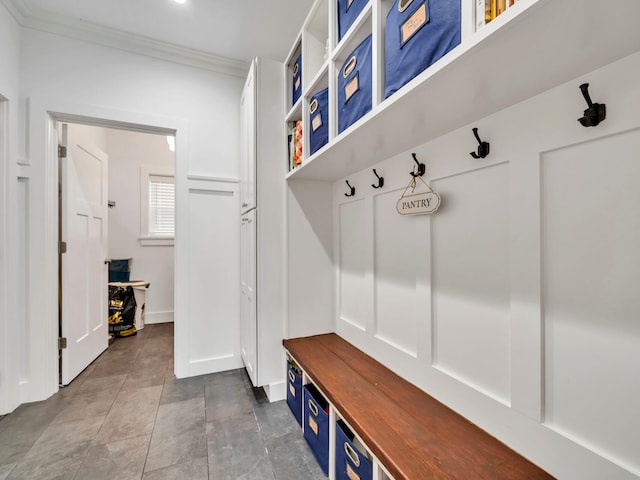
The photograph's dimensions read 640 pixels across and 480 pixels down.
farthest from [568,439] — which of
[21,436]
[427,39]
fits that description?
[21,436]

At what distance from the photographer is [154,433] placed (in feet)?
5.20

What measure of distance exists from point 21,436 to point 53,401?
0.36 m

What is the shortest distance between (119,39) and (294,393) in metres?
2.81

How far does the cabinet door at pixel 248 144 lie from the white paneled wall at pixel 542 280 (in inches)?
42.7

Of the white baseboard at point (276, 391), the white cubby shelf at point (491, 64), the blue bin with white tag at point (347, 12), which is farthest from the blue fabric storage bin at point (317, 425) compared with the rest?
the blue bin with white tag at point (347, 12)

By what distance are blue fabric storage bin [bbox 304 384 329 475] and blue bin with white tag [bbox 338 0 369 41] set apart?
167cm

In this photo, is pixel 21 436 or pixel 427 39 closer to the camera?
pixel 427 39

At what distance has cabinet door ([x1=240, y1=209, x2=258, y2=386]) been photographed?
→ 6.09 feet

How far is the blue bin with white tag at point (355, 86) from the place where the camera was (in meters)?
Answer: 1.00

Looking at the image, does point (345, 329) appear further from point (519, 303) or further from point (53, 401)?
point (53, 401)

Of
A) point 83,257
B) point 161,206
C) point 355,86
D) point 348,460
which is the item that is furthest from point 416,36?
point 161,206

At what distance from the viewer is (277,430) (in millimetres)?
1602

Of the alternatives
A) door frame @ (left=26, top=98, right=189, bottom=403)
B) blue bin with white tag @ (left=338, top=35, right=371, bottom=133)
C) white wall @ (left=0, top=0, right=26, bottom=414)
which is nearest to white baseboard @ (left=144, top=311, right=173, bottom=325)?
door frame @ (left=26, top=98, right=189, bottom=403)

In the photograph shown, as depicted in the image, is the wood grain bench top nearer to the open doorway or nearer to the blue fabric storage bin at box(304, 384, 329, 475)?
the blue fabric storage bin at box(304, 384, 329, 475)
